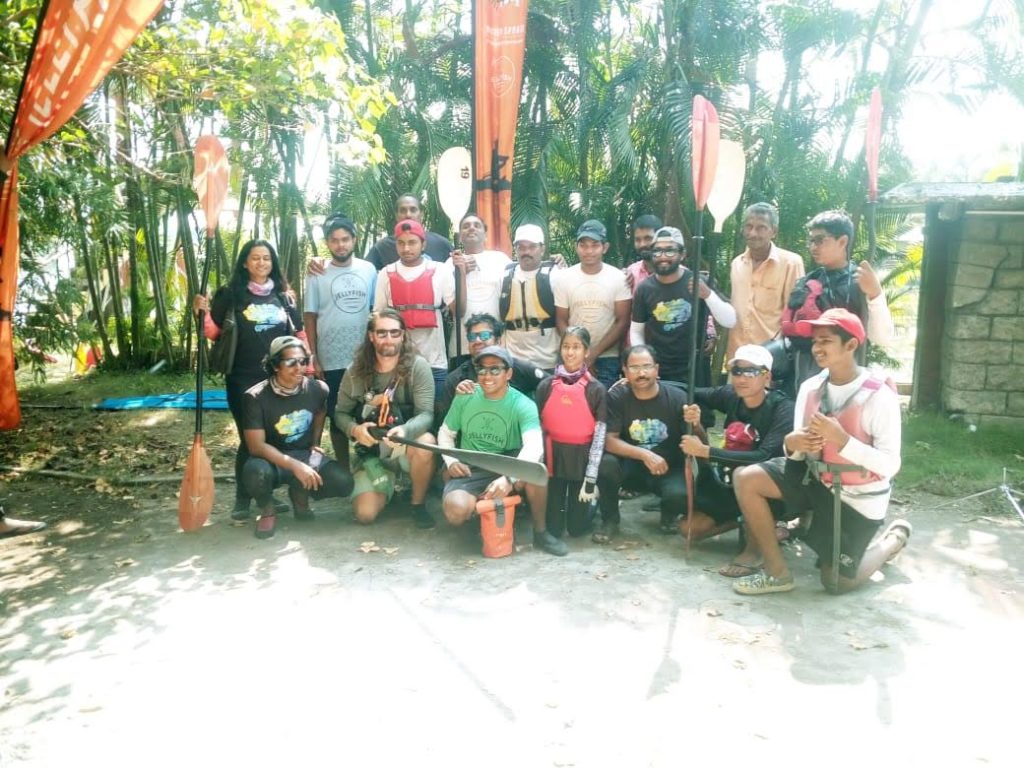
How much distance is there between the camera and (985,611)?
→ 3635 mm

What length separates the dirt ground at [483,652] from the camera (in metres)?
2.70

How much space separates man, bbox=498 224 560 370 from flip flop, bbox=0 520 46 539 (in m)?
2.78

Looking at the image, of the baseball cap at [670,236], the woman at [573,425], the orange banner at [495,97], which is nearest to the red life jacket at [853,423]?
the woman at [573,425]

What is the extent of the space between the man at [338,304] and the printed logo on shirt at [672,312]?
1.73m

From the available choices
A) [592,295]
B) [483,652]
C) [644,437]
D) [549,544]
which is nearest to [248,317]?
[592,295]

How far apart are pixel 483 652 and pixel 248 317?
254cm

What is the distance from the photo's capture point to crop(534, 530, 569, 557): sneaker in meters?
4.37

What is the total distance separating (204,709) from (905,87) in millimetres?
9087

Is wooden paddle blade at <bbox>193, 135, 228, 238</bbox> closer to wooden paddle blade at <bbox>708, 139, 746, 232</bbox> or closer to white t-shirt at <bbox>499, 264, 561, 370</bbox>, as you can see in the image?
white t-shirt at <bbox>499, 264, 561, 370</bbox>

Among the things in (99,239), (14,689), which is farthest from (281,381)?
(99,239)

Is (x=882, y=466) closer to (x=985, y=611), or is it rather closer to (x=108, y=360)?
(x=985, y=611)

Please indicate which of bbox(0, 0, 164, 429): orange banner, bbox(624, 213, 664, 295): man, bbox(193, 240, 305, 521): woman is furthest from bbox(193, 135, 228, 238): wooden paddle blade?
bbox(624, 213, 664, 295): man

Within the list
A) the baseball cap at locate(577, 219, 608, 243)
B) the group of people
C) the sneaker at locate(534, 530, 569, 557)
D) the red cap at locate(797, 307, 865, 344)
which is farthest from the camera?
the baseball cap at locate(577, 219, 608, 243)

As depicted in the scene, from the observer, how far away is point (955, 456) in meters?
6.25
